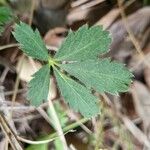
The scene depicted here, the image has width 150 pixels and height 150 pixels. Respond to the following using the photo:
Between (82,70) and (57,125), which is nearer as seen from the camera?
(82,70)

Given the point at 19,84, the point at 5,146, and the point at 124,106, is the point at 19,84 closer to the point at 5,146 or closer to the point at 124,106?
the point at 5,146

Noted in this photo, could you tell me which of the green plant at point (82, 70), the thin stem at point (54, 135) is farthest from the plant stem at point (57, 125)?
the green plant at point (82, 70)

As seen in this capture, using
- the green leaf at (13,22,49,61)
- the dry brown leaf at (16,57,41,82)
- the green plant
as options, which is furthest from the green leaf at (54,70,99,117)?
the dry brown leaf at (16,57,41,82)

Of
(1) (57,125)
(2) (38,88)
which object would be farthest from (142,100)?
(2) (38,88)

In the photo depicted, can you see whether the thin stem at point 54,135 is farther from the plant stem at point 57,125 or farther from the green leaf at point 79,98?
the green leaf at point 79,98

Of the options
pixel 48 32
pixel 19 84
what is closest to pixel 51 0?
pixel 48 32

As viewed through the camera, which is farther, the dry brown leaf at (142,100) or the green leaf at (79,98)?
the dry brown leaf at (142,100)

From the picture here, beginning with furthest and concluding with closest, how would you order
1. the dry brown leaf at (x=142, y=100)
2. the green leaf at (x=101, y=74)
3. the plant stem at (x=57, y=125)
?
the dry brown leaf at (x=142, y=100) → the plant stem at (x=57, y=125) → the green leaf at (x=101, y=74)

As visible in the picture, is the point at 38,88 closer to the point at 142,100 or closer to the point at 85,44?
the point at 85,44
